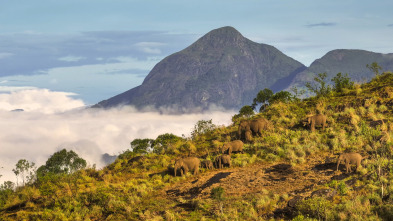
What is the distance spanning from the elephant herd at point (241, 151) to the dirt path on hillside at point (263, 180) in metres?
1.02

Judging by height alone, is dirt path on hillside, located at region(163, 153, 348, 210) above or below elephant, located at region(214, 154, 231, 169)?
below

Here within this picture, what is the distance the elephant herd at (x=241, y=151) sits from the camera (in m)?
22.7

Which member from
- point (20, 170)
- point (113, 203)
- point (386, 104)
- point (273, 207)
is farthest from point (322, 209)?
point (20, 170)

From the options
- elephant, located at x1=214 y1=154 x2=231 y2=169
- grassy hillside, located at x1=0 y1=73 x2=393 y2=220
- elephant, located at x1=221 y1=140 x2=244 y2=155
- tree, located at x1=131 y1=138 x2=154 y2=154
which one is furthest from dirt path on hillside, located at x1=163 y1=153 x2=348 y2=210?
tree, located at x1=131 y1=138 x2=154 y2=154

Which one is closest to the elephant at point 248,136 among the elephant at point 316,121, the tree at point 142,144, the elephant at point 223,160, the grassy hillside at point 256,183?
the grassy hillside at point 256,183

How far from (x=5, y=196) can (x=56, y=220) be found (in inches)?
395

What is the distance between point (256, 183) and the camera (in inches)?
900

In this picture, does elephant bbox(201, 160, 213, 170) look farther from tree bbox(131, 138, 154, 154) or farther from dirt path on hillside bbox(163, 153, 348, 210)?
tree bbox(131, 138, 154, 154)

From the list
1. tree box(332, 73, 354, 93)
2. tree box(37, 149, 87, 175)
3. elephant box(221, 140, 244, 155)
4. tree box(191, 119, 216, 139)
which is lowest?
tree box(37, 149, 87, 175)

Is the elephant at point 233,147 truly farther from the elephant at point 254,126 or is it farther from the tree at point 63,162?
the tree at point 63,162

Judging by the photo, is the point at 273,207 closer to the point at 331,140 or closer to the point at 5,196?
the point at 331,140

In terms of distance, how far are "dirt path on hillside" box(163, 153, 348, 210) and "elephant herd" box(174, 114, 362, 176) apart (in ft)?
3.35

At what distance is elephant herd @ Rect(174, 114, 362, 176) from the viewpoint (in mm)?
22672

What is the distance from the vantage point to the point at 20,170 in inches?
1735
